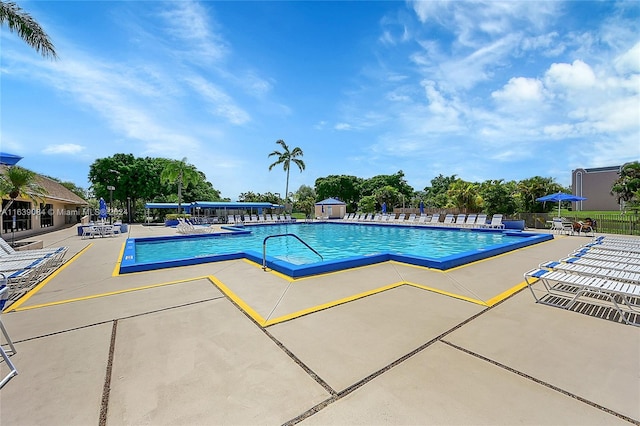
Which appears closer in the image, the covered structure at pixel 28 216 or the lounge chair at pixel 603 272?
the lounge chair at pixel 603 272

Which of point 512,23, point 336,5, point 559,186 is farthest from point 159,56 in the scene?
point 559,186

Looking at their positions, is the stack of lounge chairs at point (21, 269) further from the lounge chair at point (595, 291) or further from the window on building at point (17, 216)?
the window on building at point (17, 216)

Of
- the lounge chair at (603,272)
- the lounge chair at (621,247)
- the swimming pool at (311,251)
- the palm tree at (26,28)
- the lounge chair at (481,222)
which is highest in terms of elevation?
the palm tree at (26,28)

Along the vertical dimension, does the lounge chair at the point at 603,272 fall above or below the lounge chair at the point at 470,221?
below

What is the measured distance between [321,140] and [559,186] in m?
19.9

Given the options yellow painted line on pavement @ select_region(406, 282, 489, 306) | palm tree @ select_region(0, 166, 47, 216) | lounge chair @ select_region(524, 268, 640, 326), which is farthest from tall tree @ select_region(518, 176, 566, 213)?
palm tree @ select_region(0, 166, 47, 216)

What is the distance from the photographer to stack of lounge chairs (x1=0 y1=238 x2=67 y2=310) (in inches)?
177

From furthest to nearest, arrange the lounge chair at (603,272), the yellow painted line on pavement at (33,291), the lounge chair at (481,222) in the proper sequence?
the lounge chair at (481,222) < the yellow painted line on pavement at (33,291) < the lounge chair at (603,272)

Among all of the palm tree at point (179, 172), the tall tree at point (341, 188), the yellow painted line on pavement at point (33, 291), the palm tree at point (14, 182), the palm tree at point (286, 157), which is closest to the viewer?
the yellow painted line on pavement at point (33, 291)

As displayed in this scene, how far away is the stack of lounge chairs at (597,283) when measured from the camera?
350cm

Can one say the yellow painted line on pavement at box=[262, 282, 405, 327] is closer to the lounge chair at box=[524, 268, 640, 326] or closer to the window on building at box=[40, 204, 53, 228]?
the lounge chair at box=[524, 268, 640, 326]

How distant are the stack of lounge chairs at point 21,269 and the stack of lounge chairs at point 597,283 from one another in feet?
24.4

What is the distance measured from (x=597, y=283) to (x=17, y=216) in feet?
74.0

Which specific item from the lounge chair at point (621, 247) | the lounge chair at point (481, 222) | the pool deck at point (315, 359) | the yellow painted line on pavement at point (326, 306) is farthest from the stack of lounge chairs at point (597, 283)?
the lounge chair at point (481, 222)
